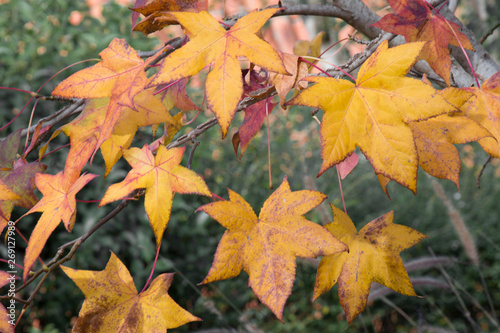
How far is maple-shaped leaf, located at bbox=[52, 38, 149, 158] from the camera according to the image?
1.66ft

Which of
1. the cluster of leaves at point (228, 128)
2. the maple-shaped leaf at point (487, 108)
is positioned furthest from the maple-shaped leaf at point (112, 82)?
the maple-shaped leaf at point (487, 108)

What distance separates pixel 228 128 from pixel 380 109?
0.19m

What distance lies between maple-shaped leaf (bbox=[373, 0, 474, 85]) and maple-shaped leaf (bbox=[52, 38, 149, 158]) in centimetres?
34

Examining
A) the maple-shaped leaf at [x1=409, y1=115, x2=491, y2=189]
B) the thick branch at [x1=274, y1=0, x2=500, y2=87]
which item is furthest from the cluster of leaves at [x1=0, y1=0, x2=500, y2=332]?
the thick branch at [x1=274, y1=0, x2=500, y2=87]

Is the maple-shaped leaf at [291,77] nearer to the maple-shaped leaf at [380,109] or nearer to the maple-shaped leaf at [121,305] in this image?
the maple-shaped leaf at [380,109]

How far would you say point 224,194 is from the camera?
2.17 m

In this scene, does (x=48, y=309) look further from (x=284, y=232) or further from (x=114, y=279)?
(x=284, y=232)

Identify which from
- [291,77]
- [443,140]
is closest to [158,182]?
[291,77]

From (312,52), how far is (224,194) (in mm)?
1385

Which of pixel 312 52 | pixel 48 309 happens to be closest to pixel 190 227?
pixel 48 309

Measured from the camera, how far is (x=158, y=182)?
533 millimetres

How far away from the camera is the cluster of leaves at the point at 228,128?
461 millimetres

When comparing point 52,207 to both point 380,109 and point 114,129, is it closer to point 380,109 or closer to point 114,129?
point 114,129

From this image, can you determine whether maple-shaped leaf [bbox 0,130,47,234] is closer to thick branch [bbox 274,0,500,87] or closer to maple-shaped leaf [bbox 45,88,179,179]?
maple-shaped leaf [bbox 45,88,179,179]
